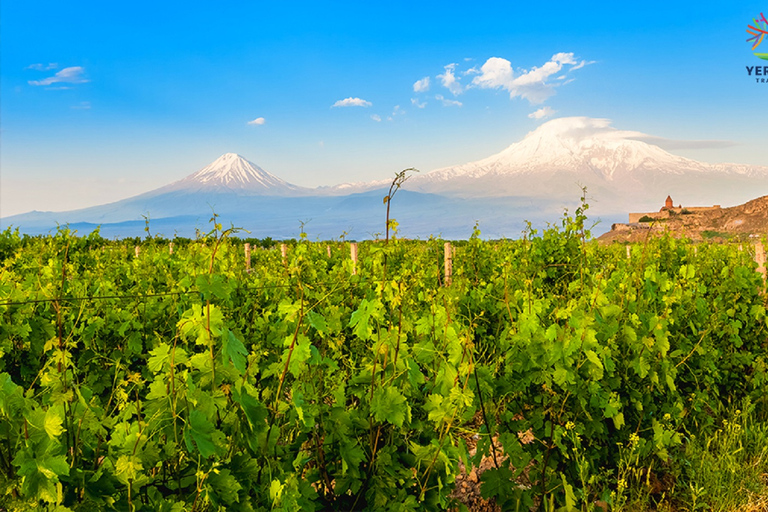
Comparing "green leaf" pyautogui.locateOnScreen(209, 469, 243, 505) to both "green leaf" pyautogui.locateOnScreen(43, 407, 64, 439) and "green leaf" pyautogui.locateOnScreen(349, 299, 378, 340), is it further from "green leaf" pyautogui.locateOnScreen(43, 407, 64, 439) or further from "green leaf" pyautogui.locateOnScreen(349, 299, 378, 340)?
"green leaf" pyautogui.locateOnScreen(349, 299, 378, 340)

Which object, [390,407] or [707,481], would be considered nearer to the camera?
[390,407]

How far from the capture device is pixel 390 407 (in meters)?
2.00

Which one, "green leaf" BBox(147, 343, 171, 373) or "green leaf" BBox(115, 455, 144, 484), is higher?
"green leaf" BBox(147, 343, 171, 373)

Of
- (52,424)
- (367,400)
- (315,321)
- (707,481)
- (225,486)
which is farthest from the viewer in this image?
(707,481)

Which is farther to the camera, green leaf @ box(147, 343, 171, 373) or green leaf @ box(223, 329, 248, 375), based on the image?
green leaf @ box(147, 343, 171, 373)

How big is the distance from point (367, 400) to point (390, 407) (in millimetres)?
231

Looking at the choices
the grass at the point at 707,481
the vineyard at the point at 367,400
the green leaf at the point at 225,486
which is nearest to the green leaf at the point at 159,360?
the vineyard at the point at 367,400

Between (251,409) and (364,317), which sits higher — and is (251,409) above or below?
below

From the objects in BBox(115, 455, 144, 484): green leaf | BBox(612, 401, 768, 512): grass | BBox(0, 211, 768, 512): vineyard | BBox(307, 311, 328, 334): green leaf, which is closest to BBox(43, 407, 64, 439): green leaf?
BBox(0, 211, 768, 512): vineyard

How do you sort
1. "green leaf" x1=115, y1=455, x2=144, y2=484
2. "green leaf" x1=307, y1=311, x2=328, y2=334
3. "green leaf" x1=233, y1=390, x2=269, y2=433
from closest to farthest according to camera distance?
"green leaf" x1=115, y1=455, x2=144, y2=484 → "green leaf" x1=233, y1=390, x2=269, y2=433 → "green leaf" x1=307, y1=311, x2=328, y2=334

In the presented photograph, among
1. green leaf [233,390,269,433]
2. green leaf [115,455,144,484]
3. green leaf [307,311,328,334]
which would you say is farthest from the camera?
green leaf [307,311,328,334]

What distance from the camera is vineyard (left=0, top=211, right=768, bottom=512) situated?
5.57 feet

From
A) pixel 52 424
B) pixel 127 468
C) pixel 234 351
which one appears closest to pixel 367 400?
pixel 234 351

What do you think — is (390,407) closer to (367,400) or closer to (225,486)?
(367,400)
